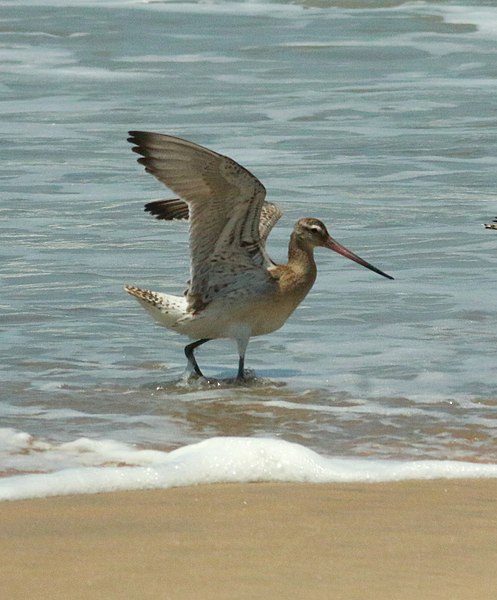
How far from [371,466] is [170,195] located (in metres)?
6.51

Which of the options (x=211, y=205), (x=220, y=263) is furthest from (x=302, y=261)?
(x=211, y=205)

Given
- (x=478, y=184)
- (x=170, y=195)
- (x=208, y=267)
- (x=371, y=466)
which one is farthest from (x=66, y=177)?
(x=371, y=466)

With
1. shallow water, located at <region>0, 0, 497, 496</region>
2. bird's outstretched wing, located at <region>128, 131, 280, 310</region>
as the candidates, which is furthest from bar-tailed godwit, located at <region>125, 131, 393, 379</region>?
shallow water, located at <region>0, 0, 497, 496</region>

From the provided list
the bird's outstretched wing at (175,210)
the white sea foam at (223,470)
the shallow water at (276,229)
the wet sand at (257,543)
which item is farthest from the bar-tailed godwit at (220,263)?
the wet sand at (257,543)

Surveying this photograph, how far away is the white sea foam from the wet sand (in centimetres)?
10

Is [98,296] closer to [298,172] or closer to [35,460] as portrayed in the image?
[35,460]

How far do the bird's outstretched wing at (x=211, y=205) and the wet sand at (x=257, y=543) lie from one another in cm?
257

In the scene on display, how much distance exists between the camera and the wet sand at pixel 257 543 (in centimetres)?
387

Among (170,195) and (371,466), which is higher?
(371,466)

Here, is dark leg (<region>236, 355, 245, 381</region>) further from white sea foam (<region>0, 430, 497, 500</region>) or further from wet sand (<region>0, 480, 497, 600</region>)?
wet sand (<region>0, 480, 497, 600</region>)

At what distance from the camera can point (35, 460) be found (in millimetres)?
5609

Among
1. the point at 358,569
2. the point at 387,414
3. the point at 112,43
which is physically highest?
the point at 358,569

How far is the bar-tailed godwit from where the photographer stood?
24.4 ft

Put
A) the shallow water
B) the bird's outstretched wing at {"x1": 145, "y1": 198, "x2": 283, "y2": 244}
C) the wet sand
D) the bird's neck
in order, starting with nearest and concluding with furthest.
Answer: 1. the wet sand
2. the shallow water
3. the bird's neck
4. the bird's outstretched wing at {"x1": 145, "y1": 198, "x2": 283, "y2": 244}
